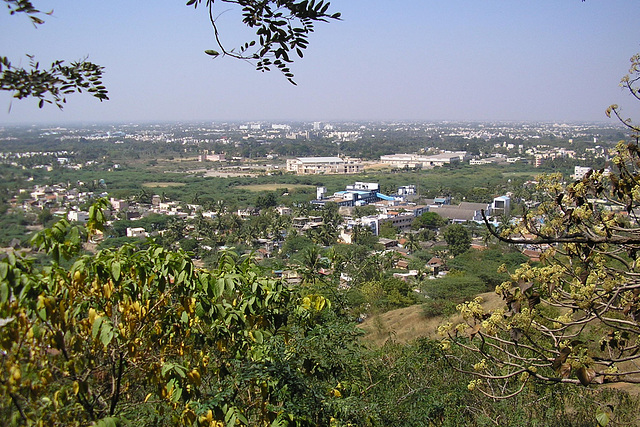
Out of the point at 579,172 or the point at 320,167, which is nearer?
the point at 579,172

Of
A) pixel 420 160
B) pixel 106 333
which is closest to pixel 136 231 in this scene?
pixel 106 333

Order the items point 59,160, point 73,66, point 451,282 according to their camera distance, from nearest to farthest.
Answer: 1. point 73,66
2. point 451,282
3. point 59,160

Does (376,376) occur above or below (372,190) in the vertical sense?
above

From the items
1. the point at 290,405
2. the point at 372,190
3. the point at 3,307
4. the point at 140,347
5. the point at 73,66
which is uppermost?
the point at 73,66

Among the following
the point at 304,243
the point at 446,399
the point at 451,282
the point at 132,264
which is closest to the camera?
the point at 132,264

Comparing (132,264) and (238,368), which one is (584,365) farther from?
(132,264)

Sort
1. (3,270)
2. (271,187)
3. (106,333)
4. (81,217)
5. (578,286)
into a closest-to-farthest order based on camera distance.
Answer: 1. (3,270)
2. (106,333)
3. (578,286)
4. (81,217)
5. (271,187)

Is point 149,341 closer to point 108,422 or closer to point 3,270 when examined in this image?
point 108,422

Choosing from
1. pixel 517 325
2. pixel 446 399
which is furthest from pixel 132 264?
pixel 446 399
